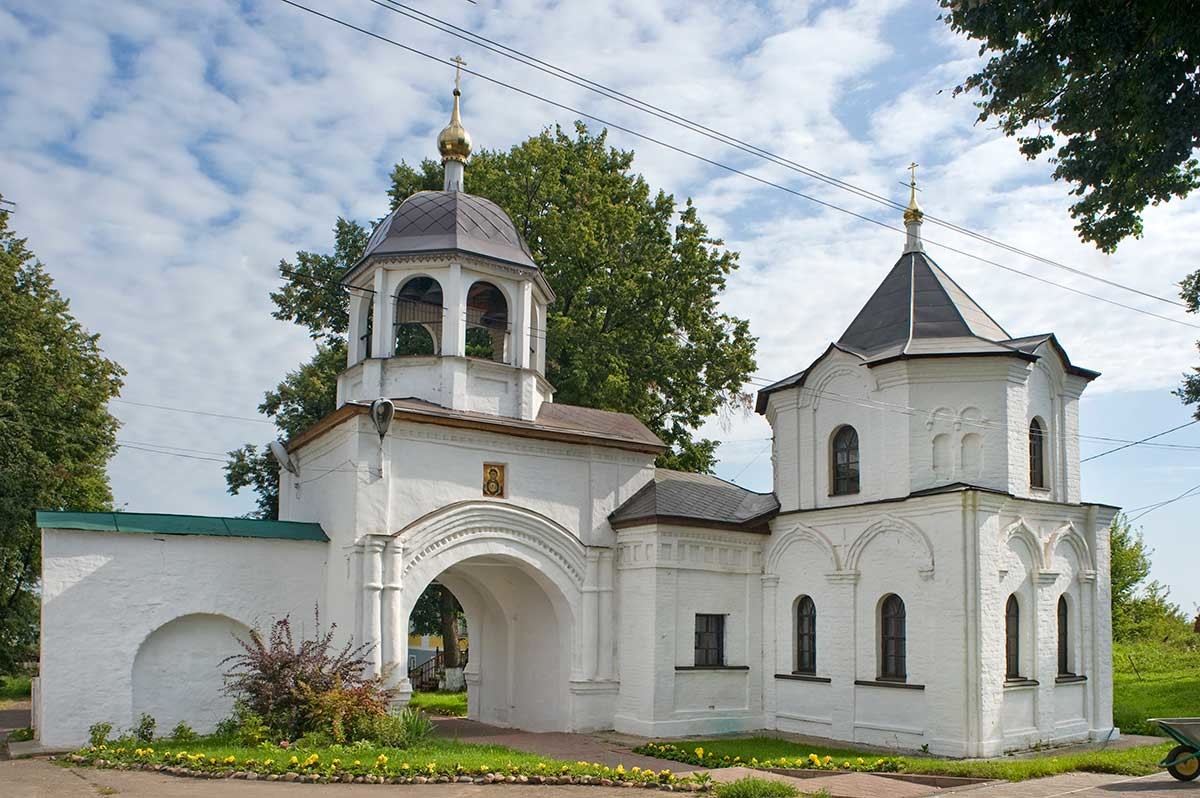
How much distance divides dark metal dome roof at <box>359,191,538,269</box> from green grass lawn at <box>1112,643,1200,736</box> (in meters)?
12.8

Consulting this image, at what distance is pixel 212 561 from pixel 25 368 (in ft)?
41.8

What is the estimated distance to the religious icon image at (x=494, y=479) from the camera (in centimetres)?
1817

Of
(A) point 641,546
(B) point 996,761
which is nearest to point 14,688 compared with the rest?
(A) point 641,546

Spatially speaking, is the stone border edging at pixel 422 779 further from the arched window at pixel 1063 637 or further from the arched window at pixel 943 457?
the arched window at pixel 1063 637

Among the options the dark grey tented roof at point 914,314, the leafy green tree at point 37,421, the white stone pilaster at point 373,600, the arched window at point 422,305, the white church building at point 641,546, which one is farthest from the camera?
the leafy green tree at point 37,421

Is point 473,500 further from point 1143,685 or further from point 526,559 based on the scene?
point 1143,685

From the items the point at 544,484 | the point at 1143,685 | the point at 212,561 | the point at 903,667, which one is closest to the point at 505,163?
the point at 544,484

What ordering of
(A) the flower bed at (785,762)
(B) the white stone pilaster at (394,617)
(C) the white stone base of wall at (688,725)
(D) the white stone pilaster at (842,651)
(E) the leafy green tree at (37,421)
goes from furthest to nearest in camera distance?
(E) the leafy green tree at (37,421) < (C) the white stone base of wall at (688,725) < (D) the white stone pilaster at (842,651) < (B) the white stone pilaster at (394,617) < (A) the flower bed at (785,762)

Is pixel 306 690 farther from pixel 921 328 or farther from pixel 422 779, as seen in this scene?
pixel 921 328

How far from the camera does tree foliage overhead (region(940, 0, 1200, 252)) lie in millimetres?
9578

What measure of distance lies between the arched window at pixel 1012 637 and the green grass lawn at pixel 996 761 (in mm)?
1402

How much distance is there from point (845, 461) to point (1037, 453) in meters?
3.16

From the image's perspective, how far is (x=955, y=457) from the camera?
1722 centimetres

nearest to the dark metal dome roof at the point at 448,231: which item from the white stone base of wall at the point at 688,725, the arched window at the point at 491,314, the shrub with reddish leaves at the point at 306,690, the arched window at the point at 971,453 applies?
the arched window at the point at 491,314
